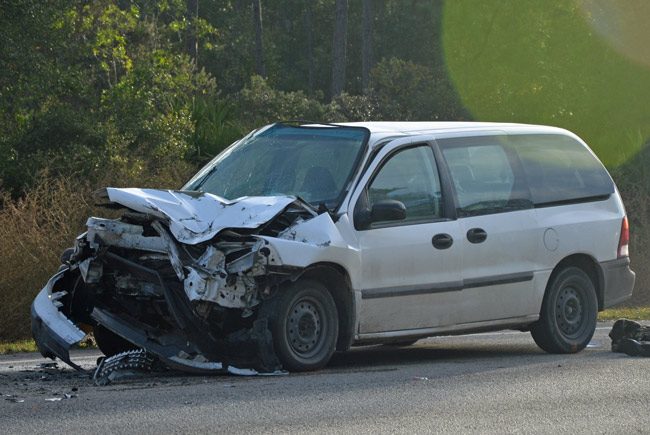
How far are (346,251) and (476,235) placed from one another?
4.78 ft

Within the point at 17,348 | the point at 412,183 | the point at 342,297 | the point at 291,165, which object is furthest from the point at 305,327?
the point at 17,348

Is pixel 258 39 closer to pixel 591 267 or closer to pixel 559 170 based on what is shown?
pixel 559 170

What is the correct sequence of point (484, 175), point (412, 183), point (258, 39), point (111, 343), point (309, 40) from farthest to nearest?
point (309, 40) → point (258, 39) → point (484, 175) → point (412, 183) → point (111, 343)

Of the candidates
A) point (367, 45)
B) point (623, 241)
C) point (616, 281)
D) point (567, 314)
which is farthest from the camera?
point (367, 45)

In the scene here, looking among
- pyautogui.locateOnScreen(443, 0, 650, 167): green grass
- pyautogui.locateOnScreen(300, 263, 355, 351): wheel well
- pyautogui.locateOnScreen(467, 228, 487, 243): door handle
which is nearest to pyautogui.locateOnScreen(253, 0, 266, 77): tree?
pyautogui.locateOnScreen(443, 0, 650, 167): green grass

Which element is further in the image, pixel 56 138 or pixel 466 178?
pixel 56 138

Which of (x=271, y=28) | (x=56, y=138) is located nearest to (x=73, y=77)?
(x=56, y=138)

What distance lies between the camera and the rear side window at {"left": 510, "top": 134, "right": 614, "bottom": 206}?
1114 centimetres

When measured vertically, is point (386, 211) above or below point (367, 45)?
below

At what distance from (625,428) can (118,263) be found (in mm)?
3674

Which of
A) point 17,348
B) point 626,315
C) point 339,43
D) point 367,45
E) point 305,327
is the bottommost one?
point 626,315

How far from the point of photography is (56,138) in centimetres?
2173

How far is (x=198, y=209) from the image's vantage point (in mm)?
9039

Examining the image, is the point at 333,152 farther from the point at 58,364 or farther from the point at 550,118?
the point at 550,118
